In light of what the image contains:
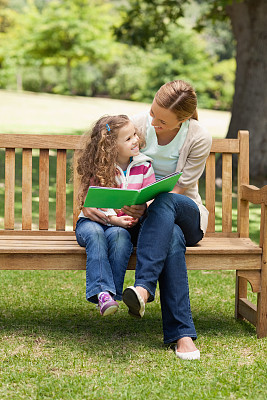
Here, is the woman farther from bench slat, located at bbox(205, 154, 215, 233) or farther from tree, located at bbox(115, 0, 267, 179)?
tree, located at bbox(115, 0, 267, 179)

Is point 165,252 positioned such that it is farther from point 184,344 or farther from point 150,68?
point 150,68

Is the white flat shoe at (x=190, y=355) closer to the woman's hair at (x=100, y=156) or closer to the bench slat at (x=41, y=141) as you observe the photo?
the woman's hair at (x=100, y=156)

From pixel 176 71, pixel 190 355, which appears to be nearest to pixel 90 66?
pixel 176 71

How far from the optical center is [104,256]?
3076 millimetres

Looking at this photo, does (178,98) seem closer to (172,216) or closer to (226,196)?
(172,216)

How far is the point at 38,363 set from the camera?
2951 millimetres

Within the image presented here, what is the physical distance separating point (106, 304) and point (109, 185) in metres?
0.70

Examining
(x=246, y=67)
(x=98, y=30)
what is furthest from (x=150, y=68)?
(x=246, y=67)

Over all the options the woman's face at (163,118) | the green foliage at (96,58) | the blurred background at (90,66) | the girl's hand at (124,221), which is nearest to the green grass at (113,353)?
the girl's hand at (124,221)

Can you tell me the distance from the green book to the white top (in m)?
0.40

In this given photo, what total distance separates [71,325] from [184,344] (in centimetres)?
83

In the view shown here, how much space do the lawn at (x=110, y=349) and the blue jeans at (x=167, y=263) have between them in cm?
17

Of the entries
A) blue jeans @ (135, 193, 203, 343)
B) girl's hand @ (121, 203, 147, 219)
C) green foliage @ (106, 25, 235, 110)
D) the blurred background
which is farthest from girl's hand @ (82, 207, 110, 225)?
green foliage @ (106, 25, 235, 110)

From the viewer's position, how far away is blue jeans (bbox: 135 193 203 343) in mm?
3023
